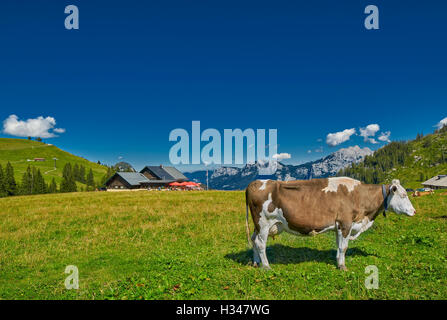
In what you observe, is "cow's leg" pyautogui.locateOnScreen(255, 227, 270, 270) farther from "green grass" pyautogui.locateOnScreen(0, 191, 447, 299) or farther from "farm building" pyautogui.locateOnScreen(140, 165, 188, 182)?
"farm building" pyautogui.locateOnScreen(140, 165, 188, 182)

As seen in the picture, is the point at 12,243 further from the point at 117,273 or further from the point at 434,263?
the point at 434,263

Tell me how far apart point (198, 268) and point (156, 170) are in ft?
323

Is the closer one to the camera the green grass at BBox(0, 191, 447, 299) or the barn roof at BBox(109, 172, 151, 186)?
the green grass at BBox(0, 191, 447, 299)

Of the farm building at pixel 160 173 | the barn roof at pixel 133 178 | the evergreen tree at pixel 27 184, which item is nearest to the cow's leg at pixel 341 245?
the barn roof at pixel 133 178

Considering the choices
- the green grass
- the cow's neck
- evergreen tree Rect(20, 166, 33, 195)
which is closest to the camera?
the green grass

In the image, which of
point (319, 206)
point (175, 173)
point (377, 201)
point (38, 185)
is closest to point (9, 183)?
point (38, 185)

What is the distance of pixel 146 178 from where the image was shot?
99188 mm

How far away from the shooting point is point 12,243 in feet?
45.1

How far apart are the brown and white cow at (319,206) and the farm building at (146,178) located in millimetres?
88870

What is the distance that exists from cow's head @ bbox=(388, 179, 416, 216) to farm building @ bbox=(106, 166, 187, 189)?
90028mm

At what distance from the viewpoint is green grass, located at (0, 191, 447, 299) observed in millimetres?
6938

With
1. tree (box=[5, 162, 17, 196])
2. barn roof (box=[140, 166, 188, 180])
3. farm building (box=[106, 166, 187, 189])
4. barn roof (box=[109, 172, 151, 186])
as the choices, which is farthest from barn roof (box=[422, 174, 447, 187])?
tree (box=[5, 162, 17, 196])
